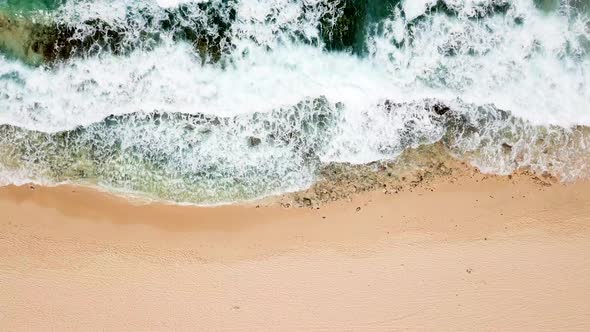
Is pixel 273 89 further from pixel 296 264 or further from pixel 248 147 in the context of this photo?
pixel 296 264

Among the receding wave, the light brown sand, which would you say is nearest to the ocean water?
the receding wave

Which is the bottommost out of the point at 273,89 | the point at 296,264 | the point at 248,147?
the point at 296,264

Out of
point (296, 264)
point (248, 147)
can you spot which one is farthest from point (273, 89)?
point (296, 264)

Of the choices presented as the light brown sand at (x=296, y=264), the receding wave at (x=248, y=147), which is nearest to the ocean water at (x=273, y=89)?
the receding wave at (x=248, y=147)

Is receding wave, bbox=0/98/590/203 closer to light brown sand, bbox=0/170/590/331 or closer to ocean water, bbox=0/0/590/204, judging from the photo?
ocean water, bbox=0/0/590/204

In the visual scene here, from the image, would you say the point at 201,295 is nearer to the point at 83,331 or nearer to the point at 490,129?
the point at 83,331
